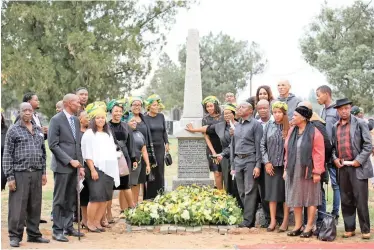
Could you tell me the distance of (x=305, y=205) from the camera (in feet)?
25.7

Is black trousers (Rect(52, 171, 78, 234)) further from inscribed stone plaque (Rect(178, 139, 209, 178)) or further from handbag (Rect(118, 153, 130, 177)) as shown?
inscribed stone plaque (Rect(178, 139, 209, 178))

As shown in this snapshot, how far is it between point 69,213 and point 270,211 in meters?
2.87

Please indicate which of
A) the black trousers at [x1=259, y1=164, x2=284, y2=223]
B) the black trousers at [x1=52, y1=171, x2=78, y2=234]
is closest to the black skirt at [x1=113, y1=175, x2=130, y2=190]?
the black trousers at [x1=52, y1=171, x2=78, y2=234]

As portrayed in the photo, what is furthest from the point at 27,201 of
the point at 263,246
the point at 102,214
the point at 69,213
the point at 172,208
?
the point at 263,246

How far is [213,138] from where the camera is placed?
1045 centimetres

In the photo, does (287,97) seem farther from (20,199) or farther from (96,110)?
(20,199)

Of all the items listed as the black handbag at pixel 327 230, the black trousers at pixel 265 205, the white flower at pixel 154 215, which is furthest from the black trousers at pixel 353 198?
the white flower at pixel 154 215

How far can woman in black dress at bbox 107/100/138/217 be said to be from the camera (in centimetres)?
893

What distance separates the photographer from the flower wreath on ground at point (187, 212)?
28.1ft

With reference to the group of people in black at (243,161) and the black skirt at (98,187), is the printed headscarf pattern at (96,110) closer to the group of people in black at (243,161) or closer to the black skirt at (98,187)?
the group of people in black at (243,161)

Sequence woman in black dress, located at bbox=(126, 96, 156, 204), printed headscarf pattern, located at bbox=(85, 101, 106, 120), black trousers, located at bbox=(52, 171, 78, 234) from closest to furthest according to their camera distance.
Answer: black trousers, located at bbox=(52, 171, 78, 234), printed headscarf pattern, located at bbox=(85, 101, 106, 120), woman in black dress, located at bbox=(126, 96, 156, 204)

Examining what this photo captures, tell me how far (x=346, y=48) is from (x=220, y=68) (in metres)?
17.4

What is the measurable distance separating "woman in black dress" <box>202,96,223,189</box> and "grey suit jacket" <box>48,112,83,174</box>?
3028 millimetres

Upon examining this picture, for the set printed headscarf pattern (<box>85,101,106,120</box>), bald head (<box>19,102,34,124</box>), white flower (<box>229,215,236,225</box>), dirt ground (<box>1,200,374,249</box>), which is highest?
printed headscarf pattern (<box>85,101,106,120</box>)
